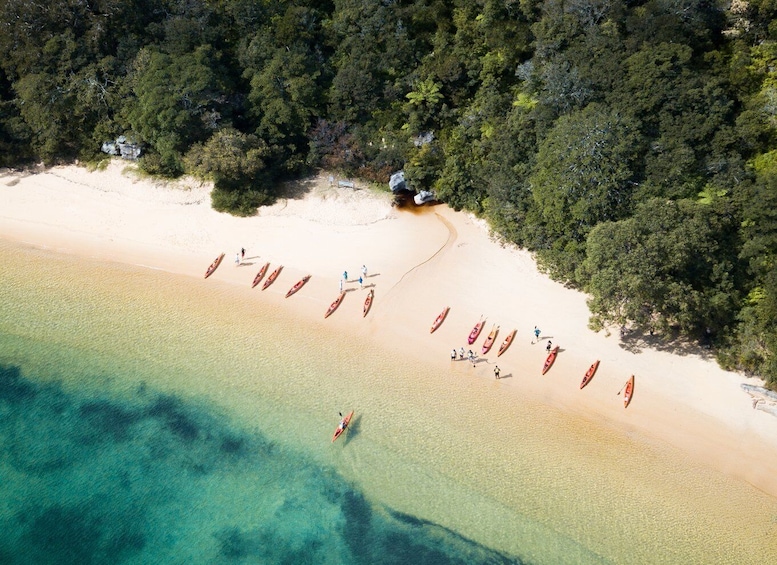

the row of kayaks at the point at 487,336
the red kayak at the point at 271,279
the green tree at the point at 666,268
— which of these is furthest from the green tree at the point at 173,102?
the green tree at the point at 666,268

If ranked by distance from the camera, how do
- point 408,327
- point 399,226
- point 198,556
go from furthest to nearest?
point 399,226, point 408,327, point 198,556

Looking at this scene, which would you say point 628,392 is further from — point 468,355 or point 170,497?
point 170,497

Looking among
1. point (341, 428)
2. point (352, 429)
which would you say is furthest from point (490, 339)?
point (341, 428)

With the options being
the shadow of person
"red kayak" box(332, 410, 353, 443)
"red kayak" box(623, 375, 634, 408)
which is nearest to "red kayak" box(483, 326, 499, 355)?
"red kayak" box(623, 375, 634, 408)

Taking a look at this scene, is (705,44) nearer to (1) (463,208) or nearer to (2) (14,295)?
(1) (463,208)

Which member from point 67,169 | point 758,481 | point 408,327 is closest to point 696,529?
point 758,481

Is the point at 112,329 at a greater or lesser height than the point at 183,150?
lesser
